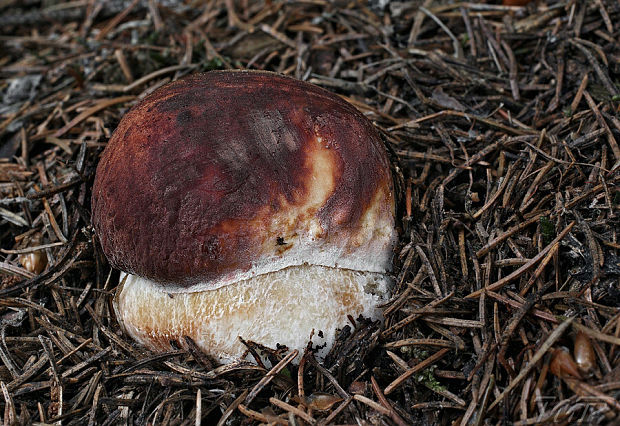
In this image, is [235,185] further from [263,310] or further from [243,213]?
[263,310]

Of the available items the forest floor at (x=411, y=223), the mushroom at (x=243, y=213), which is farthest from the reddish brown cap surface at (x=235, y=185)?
the forest floor at (x=411, y=223)

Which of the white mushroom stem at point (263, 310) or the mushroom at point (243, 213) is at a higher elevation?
the mushroom at point (243, 213)

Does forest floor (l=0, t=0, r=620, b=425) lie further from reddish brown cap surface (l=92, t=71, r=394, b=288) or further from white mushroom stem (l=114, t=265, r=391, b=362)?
reddish brown cap surface (l=92, t=71, r=394, b=288)

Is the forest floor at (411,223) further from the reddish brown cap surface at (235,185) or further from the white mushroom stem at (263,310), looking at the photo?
the reddish brown cap surface at (235,185)

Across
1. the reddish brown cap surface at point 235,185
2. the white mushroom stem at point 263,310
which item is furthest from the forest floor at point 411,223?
the reddish brown cap surface at point 235,185

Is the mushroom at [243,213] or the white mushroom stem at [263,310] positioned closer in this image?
the mushroom at [243,213]

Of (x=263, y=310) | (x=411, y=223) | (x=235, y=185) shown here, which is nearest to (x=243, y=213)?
(x=235, y=185)

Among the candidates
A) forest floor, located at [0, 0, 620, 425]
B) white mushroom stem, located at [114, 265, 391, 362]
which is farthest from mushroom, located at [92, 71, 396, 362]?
forest floor, located at [0, 0, 620, 425]
